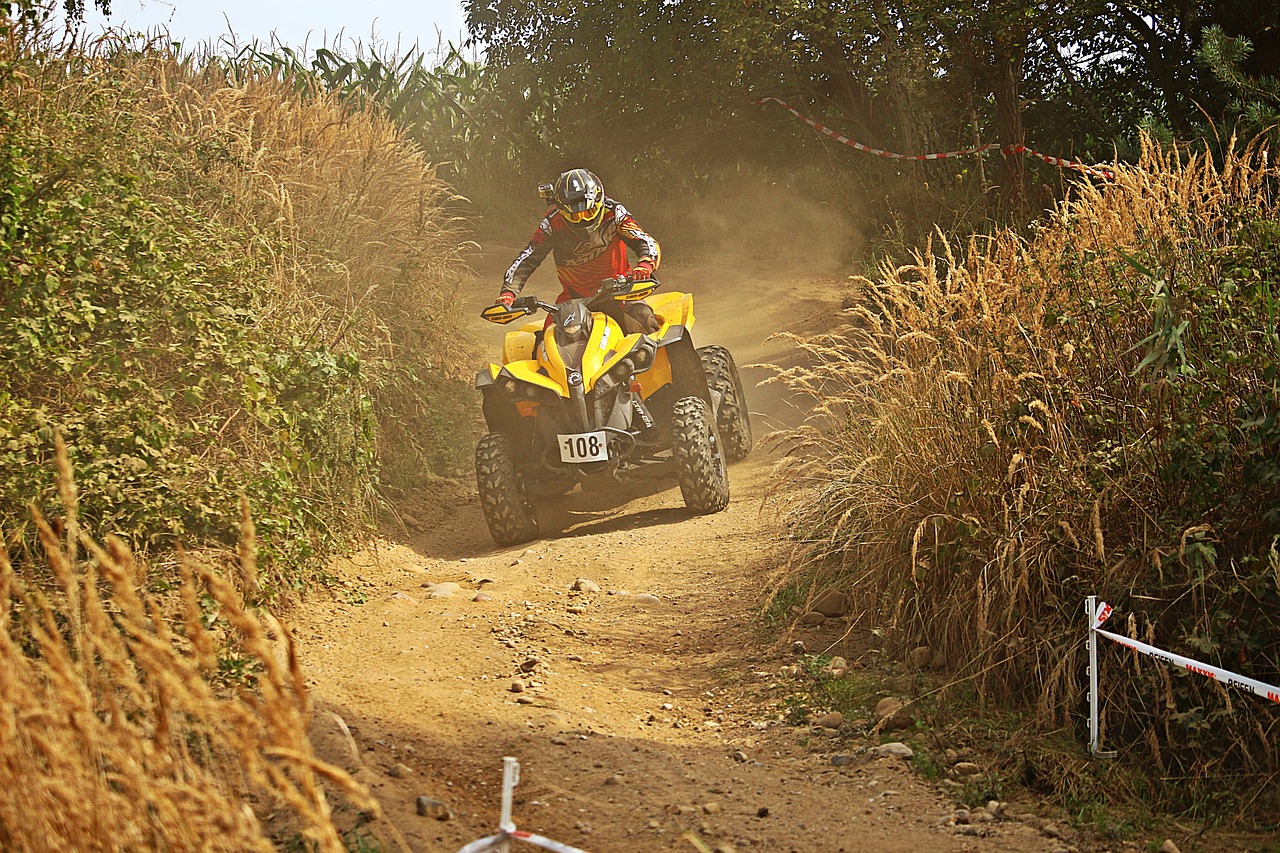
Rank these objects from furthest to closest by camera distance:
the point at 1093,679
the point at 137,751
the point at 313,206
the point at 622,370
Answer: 1. the point at 313,206
2. the point at 622,370
3. the point at 1093,679
4. the point at 137,751

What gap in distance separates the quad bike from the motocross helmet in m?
0.66

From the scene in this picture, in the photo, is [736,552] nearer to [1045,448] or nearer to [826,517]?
[826,517]

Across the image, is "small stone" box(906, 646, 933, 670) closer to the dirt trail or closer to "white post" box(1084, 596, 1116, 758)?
the dirt trail

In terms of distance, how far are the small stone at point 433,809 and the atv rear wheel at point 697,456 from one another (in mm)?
3887

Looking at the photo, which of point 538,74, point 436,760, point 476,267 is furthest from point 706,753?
point 538,74

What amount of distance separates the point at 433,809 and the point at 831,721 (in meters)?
1.65

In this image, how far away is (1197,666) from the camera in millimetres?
3289

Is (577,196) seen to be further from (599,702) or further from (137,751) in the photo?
(137,751)

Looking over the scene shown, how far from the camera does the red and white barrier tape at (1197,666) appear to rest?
10.2 feet

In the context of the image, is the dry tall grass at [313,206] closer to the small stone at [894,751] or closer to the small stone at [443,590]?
the small stone at [443,590]

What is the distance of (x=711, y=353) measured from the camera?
27.6 feet

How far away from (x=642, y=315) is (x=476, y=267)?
34.0ft

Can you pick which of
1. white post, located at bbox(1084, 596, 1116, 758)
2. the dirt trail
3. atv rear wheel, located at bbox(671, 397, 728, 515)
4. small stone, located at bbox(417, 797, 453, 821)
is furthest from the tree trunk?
small stone, located at bbox(417, 797, 453, 821)

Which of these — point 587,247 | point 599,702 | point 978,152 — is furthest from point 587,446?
point 978,152
